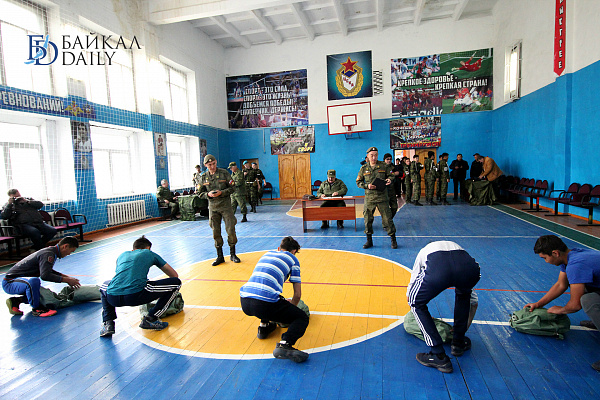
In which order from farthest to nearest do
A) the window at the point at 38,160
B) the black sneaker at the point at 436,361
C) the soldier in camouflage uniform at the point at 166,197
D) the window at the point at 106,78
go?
the soldier in camouflage uniform at the point at 166,197 → the window at the point at 106,78 → the window at the point at 38,160 → the black sneaker at the point at 436,361

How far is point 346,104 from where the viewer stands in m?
16.6

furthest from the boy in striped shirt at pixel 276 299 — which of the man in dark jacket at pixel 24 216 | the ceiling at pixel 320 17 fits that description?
the ceiling at pixel 320 17

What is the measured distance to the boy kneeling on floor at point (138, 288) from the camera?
3.37 m

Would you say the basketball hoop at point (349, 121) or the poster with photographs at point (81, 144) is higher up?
the basketball hoop at point (349, 121)

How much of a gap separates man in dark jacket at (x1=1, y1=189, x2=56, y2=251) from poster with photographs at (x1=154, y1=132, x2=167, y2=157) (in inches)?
214

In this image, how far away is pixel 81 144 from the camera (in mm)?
9453

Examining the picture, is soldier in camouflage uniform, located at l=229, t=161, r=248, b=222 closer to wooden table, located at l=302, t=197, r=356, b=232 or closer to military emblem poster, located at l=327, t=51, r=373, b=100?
wooden table, located at l=302, t=197, r=356, b=232

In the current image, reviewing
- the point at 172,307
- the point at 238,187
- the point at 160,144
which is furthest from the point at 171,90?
the point at 172,307

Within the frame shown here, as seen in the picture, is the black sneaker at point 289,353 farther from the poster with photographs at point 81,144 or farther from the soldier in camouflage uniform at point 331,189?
the poster with photographs at point 81,144

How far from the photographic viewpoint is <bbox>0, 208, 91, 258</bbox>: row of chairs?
7.14 m

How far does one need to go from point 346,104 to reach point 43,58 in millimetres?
11994

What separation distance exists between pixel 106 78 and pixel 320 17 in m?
9.72

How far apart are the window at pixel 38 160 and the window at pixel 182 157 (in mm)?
4951

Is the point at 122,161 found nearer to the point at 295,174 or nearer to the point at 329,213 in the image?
the point at 329,213
